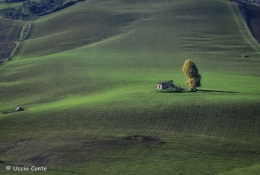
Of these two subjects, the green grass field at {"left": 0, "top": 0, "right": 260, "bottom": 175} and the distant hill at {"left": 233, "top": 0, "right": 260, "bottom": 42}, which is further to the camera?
the distant hill at {"left": 233, "top": 0, "right": 260, "bottom": 42}

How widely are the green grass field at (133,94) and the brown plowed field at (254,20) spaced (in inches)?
75.0

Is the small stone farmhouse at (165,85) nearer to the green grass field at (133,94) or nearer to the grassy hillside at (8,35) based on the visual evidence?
the green grass field at (133,94)

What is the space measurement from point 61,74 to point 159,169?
4244 centimetres

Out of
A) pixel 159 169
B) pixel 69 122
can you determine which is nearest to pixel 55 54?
pixel 69 122

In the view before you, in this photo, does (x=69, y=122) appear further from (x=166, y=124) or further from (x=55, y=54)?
(x=55, y=54)

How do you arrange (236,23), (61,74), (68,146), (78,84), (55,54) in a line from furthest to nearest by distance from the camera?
(236,23) → (55,54) → (61,74) → (78,84) → (68,146)

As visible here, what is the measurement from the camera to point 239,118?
6119cm

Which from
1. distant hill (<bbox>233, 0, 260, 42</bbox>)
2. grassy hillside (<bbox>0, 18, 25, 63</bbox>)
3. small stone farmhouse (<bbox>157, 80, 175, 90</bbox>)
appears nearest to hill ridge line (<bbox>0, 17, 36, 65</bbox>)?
grassy hillside (<bbox>0, 18, 25, 63</bbox>)

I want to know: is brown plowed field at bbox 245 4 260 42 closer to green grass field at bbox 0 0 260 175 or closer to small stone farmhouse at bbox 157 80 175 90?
green grass field at bbox 0 0 260 175

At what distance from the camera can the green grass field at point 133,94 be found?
52.2 metres

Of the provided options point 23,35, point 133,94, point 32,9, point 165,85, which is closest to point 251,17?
point 23,35

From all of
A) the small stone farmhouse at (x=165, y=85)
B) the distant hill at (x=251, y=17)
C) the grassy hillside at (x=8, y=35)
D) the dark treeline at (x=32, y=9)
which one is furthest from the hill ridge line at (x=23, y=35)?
the distant hill at (x=251, y=17)

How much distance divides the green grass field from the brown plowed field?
190 cm

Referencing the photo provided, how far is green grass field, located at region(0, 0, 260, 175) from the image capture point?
171 feet
